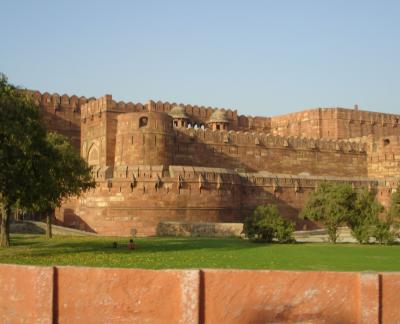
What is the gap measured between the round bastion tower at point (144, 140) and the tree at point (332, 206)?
13.1 meters

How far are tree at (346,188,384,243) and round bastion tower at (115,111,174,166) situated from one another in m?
14.9

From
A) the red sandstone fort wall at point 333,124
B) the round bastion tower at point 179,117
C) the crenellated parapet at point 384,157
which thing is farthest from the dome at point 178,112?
the crenellated parapet at point 384,157

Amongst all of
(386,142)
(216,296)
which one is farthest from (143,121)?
(216,296)

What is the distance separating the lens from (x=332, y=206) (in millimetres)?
26672

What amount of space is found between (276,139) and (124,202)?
16.9 meters

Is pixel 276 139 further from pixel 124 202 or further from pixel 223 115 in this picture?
pixel 124 202

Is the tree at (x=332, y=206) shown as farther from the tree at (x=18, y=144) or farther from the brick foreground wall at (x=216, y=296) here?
the brick foreground wall at (x=216, y=296)

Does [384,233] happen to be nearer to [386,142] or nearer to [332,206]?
[332,206]

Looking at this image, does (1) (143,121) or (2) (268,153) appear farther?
(2) (268,153)

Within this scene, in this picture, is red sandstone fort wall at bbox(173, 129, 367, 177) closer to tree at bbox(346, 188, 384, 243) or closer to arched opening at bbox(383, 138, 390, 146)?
arched opening at bbox(383, 138, 390, 146)

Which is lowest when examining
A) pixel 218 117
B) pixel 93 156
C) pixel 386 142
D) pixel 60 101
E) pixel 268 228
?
pixel 268 228

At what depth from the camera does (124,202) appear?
3309 centimetres

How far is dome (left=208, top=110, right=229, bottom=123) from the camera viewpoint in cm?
4741

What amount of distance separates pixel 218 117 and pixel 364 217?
22.7 metres
